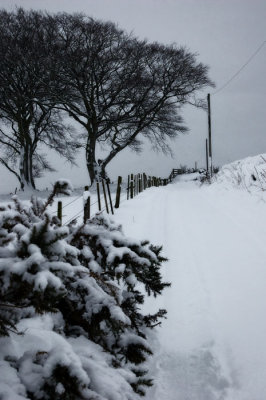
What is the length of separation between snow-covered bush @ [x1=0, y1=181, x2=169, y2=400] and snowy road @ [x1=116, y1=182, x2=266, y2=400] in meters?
0.52

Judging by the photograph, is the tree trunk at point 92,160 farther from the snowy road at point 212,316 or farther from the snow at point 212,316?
the snowy road at point 212,316

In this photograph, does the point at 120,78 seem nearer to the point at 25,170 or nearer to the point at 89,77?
the point at 89,77

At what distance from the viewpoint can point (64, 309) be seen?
7.19 feet

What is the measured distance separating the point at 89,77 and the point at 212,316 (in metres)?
18.8

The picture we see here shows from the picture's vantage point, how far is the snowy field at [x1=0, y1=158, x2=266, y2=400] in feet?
7.84

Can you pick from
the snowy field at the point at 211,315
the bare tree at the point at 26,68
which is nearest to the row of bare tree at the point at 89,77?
the bare tree at the point at 26,68

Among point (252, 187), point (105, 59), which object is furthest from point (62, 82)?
point (252, 187)

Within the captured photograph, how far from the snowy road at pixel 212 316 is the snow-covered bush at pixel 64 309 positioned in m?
0.52

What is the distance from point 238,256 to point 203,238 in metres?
1.26

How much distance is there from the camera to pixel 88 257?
7.41 ft

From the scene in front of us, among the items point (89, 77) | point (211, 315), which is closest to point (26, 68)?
point (89, 77)

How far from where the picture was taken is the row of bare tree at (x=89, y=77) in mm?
16797

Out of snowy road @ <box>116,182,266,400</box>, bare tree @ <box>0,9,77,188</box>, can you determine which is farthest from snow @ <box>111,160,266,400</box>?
bare tree @ <box>0,9,77,188</box>

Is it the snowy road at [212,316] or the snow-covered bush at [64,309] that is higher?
the snow-covered bush at [64,309]
